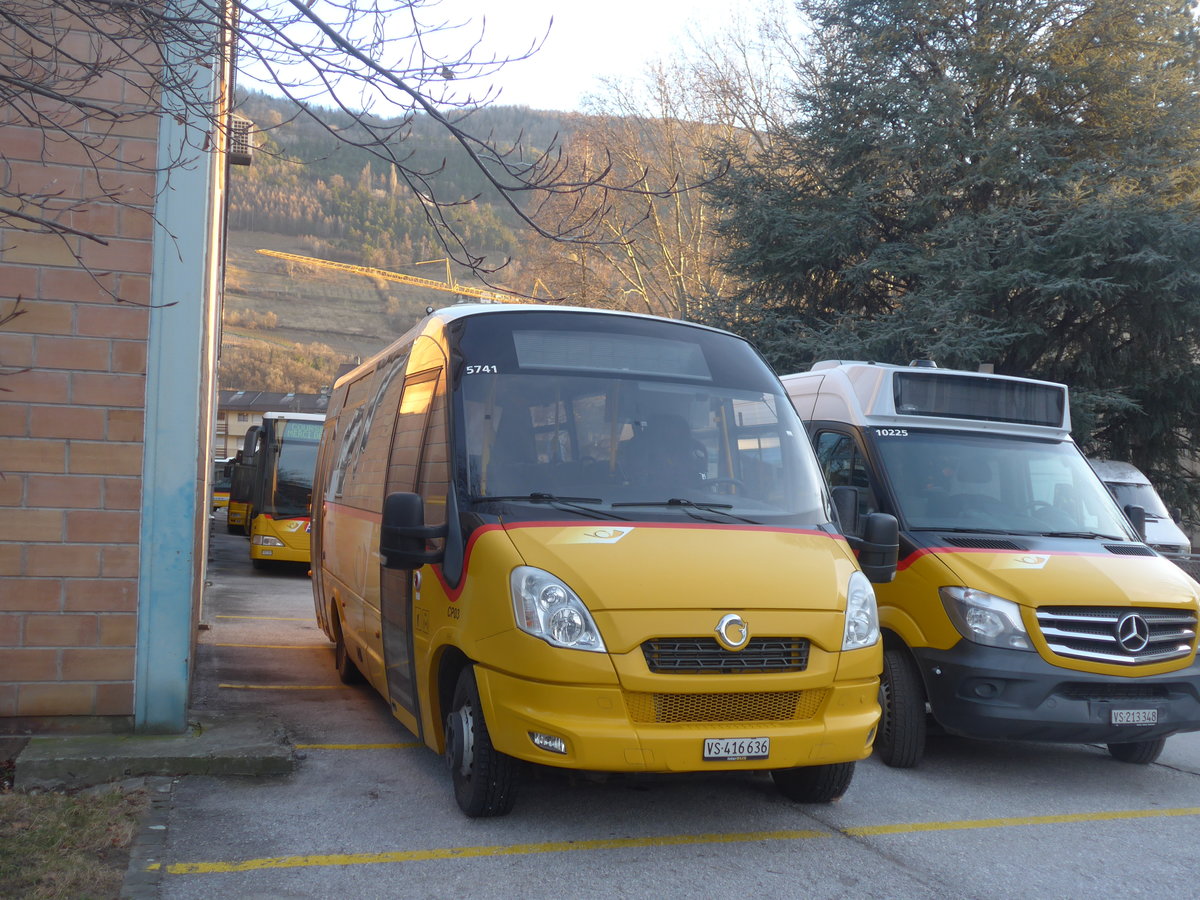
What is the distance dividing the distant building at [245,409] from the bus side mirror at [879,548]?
76829 millimetres

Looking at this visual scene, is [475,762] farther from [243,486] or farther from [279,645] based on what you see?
[243,486]

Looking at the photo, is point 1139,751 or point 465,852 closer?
point 465,852

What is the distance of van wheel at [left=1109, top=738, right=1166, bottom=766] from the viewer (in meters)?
7.46

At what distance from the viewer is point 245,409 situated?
8819 centimetres

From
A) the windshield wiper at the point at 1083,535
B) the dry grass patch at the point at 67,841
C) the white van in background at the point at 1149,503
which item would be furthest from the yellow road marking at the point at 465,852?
the white van in background at the point at 1149,503

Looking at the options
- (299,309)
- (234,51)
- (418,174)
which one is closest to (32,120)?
(234,51)

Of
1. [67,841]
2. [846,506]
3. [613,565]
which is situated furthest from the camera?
[846,506]

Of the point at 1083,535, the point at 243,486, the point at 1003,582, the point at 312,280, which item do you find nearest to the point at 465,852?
the point at 1003,582

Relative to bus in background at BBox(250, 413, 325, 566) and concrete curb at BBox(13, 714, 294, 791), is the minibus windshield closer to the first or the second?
bus in background at BBox(250, 413, 325, 566)

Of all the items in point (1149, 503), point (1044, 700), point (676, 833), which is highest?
point (1149, 503)

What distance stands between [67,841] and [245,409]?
86.9 meters

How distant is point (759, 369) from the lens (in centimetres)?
669

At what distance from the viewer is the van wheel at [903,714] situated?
7035 millimetres

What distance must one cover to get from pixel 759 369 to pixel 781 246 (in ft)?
48.4
